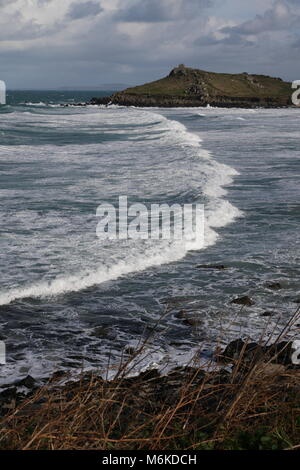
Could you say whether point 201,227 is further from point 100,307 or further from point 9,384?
point 9,384

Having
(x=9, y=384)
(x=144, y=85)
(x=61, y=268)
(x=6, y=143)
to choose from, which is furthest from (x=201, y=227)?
(x=144, y=85)

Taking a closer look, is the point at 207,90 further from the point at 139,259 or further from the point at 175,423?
the point at 175,423

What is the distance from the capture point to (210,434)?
4.27 m

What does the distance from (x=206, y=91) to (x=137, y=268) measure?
123 meters

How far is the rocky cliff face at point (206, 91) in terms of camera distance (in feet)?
390

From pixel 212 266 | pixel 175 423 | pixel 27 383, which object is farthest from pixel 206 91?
pixel 175 423

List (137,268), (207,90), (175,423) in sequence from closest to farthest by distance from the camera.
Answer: (175,423) < (137,268) < (207,90)

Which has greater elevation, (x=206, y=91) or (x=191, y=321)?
(x=206, y=91)

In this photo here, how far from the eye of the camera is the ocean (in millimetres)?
8586

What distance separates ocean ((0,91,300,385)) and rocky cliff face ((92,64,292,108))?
9403 cm

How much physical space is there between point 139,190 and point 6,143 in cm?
1948

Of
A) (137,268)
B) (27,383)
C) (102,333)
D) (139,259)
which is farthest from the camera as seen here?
(139,259)

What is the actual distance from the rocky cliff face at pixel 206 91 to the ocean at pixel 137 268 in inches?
3702

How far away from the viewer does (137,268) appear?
1236 cm
